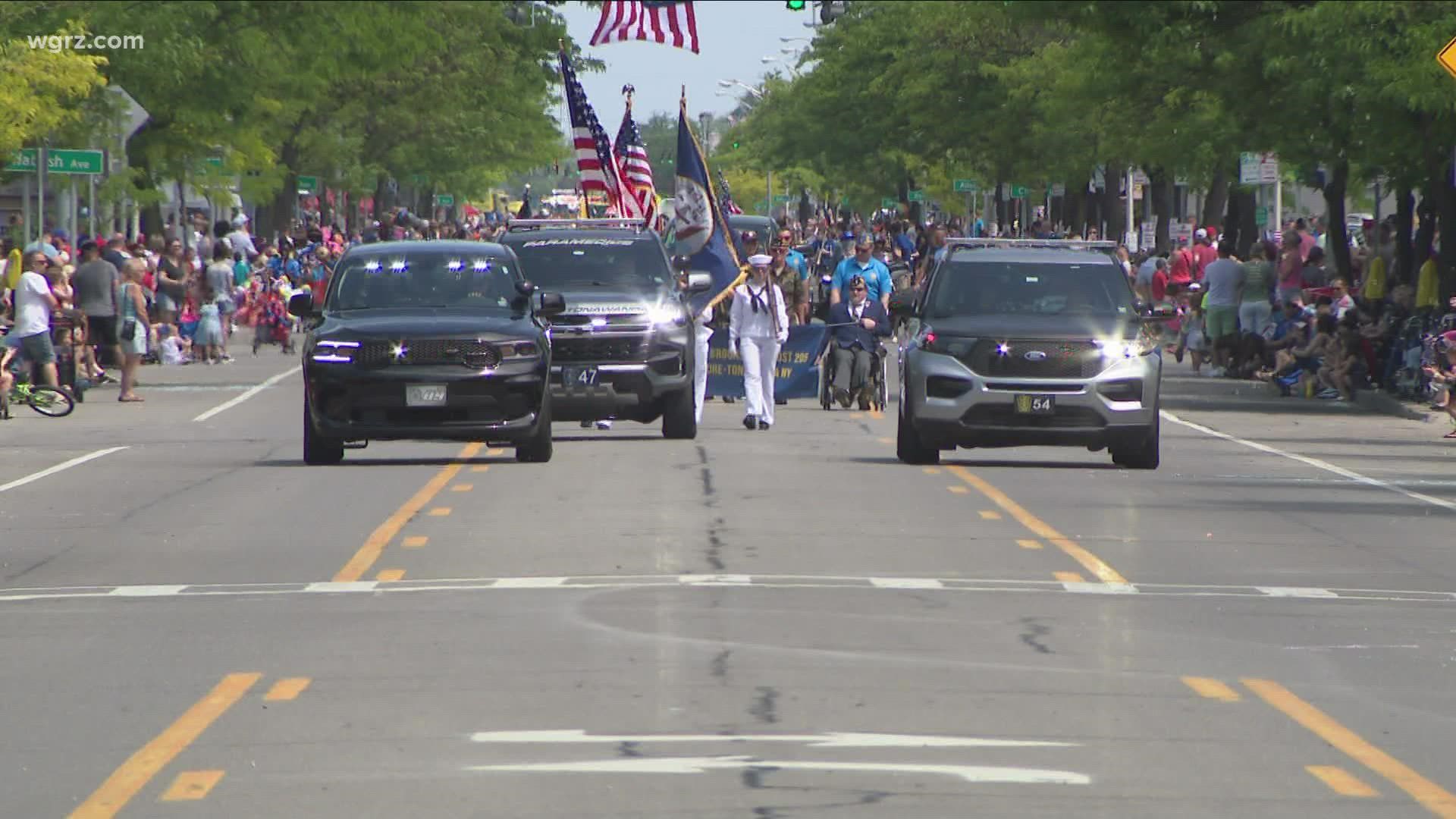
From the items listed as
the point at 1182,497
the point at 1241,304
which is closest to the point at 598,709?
the point at 1182,497

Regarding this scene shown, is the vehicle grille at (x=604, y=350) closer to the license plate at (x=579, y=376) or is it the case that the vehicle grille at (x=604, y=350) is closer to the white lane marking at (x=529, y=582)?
the license plate at (x=579, y=376)

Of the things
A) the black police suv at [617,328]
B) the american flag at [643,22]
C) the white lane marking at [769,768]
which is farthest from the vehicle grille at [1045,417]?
the american flag at [643,22]

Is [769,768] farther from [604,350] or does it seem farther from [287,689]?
[604,350]


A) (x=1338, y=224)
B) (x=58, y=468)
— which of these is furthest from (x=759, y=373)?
(x=1338, y=224)

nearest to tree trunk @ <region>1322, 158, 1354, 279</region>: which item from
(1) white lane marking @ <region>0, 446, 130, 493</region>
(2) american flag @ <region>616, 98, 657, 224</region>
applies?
(2) american flag @ <region>616, 98, 657, 224</region>

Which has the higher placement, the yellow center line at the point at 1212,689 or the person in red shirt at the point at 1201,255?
the person in red shirt at the point at 1201,255

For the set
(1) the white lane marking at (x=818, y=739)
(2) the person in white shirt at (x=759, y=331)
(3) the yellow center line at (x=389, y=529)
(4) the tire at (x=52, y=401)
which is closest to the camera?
(1) the white lane marking at (x=818, y=739)

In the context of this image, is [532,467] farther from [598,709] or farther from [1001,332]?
[598,709]

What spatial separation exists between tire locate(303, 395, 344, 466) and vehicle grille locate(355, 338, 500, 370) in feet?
2.38

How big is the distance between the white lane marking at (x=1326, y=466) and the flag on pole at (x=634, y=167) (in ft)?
29.1

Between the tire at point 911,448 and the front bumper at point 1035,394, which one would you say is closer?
the front bumper at point 1035,394

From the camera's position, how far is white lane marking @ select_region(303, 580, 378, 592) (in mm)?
13328

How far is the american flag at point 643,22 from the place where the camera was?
169 feet

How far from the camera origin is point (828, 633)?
38.2ft
